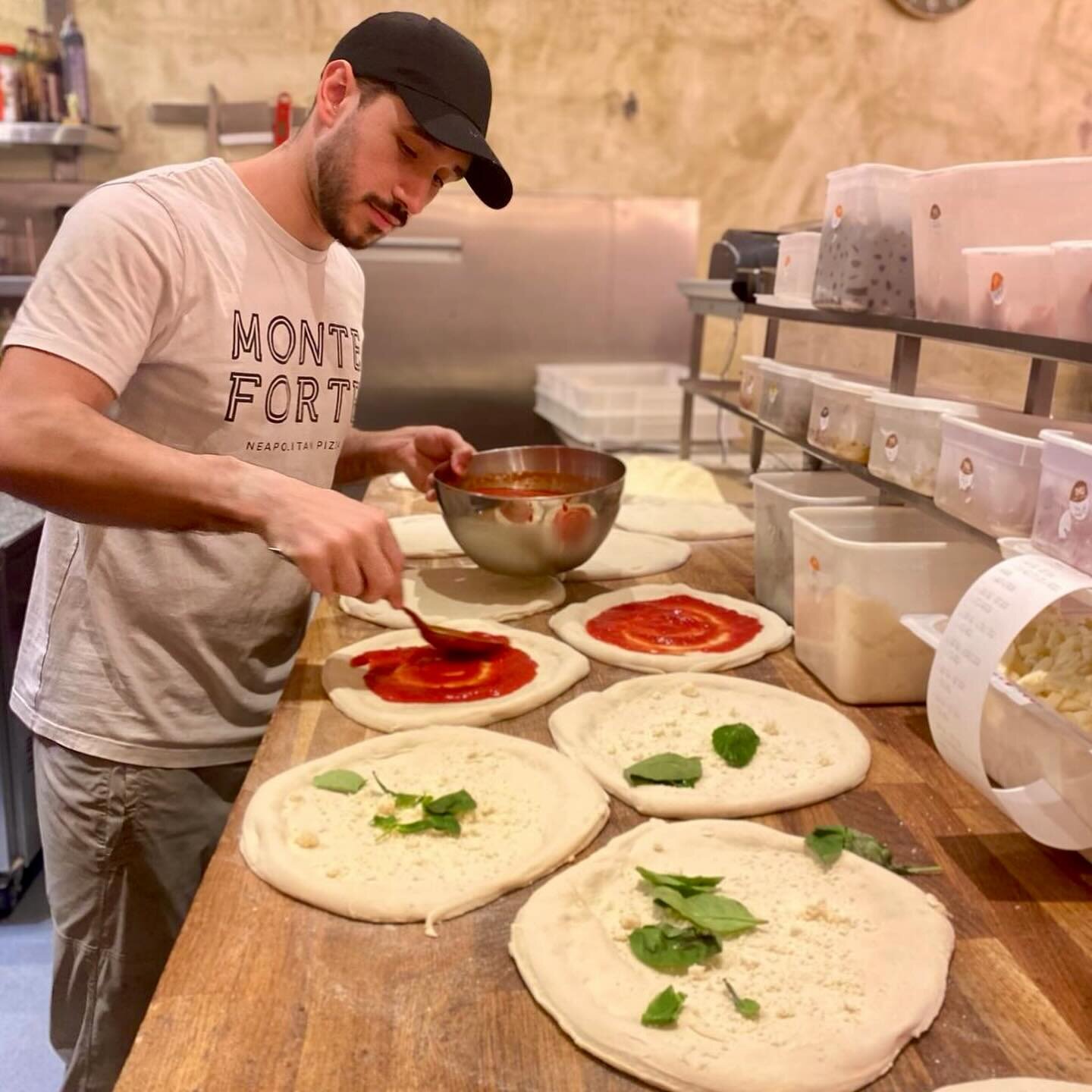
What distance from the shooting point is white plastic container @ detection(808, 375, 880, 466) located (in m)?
1.78

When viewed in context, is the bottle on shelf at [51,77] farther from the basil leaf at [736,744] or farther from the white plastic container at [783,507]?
the basil leaf at [736,744]

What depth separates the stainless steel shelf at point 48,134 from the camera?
3561 mm

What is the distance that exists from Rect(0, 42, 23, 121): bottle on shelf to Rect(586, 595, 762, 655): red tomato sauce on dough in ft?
10.9

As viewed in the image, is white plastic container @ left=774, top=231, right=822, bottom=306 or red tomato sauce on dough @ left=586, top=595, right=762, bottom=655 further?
white plastic container @ left=774, top=231, right=822, bottom=306

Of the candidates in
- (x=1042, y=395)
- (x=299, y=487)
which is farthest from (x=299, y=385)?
(x=1042, y=395)

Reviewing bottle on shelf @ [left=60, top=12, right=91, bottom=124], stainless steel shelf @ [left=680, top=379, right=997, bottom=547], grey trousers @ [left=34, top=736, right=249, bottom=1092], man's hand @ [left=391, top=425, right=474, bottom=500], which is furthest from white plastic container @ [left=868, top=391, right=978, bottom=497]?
bottle on shelf @ [left=60, top=12, right=91, bottom=124]

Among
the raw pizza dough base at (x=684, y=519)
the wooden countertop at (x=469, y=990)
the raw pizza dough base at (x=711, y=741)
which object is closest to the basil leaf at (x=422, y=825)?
the wooden countertop at (x=469, y=990)

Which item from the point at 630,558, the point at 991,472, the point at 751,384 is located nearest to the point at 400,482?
the point at 630,558

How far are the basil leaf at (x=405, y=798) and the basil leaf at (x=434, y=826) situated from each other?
0.04 m

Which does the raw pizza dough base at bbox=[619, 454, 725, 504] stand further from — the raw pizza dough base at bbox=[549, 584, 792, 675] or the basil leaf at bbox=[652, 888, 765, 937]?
the basil leaf at bbox=[652, 888, 765, 937]

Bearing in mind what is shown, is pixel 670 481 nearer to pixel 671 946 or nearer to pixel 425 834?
pixel 425 834

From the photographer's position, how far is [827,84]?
4.26 metres

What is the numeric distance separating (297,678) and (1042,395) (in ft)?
4.17

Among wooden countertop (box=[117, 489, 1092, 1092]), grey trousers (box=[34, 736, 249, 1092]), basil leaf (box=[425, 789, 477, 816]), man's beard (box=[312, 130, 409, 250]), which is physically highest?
man's beard (box=[312, 130, 409, 250])
